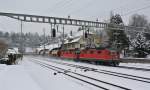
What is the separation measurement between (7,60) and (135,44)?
33.9 meters

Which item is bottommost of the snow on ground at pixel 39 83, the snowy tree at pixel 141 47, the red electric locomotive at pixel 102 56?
the snow on ground at pixel 39 83

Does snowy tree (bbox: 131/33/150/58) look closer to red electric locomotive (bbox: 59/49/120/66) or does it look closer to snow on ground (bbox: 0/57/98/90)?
red electric locomotive (bbox: 59/49/120/66)

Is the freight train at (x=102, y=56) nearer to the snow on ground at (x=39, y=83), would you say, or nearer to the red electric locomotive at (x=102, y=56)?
the red electric locomotive at (x=102, y=56)

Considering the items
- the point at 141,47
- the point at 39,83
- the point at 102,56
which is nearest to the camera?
the point at 39,83

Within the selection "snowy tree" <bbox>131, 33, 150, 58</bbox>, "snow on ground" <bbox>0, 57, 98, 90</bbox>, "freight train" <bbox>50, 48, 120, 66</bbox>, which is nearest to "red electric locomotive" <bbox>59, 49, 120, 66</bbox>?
"freight train" <bbox>50, 48, 120, 66</bbox>

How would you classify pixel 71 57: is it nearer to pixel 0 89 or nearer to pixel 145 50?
pixel 145 50

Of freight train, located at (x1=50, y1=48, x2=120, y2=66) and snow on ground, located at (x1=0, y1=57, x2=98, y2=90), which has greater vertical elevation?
freight train, located at (x1=50, y1=48, x2=120, y2=66)

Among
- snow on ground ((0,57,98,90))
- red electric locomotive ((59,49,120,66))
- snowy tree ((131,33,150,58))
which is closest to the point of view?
snow on ground ((0,57,98,90))

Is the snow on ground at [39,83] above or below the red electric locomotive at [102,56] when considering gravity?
below

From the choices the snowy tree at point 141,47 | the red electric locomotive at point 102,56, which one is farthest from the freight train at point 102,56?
the snowy tree at point 141,47

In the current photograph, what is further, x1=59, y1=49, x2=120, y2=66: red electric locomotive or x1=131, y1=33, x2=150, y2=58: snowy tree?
x1=131, y1=33, x2=150, y2=58: snowy tree

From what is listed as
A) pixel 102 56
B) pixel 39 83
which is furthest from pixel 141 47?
pixel 39 83

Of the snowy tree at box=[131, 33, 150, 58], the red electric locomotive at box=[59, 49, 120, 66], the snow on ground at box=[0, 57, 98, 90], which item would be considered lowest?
the snow on ground at box=[0, 57, 98, 90]

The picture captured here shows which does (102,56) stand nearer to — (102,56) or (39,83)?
(102,56)
